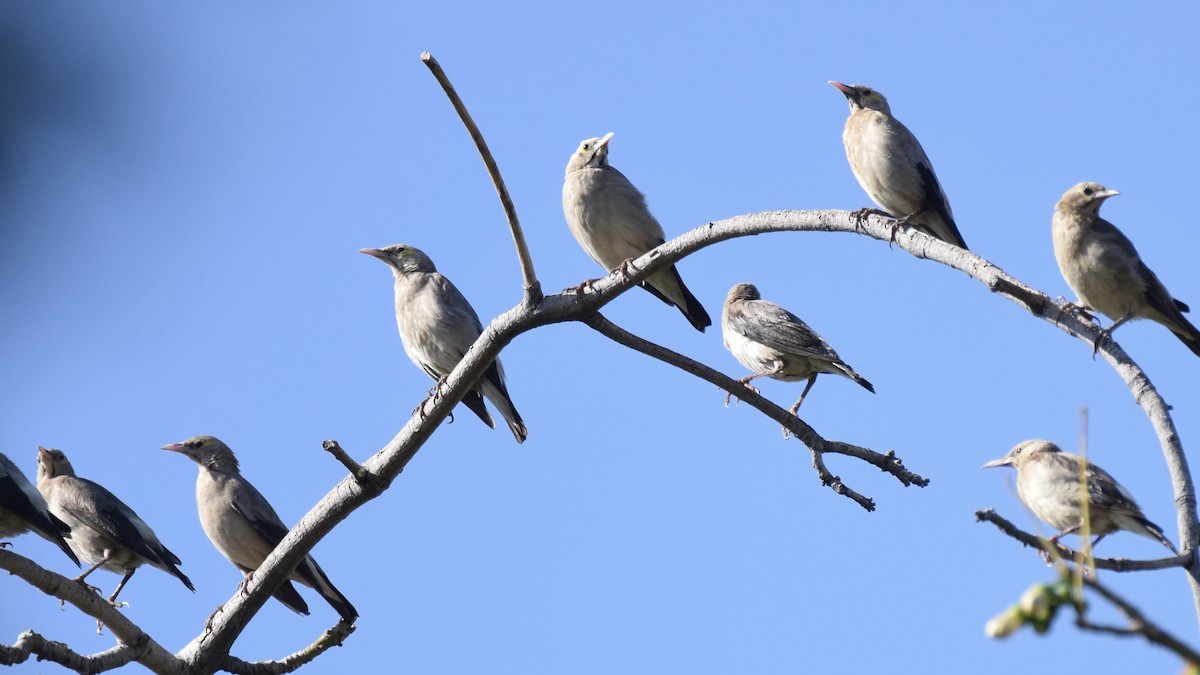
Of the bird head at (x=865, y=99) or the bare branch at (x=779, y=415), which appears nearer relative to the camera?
the bare branch at (x=779, y=415)

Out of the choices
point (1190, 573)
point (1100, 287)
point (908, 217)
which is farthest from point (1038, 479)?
point (1190, 573)

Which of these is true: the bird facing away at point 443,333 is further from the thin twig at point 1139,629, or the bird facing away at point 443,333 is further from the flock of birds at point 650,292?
the thin twig at point 1139,629

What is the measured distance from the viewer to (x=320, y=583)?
7.80 metres

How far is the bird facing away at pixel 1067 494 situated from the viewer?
588 centimetres

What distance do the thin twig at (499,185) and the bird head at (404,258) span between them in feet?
13.3

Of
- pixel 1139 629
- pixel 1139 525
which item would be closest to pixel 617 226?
pixel 1139 525

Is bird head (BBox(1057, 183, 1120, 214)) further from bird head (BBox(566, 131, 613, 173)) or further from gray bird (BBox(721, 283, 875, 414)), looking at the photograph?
bird head (BBox(566, 131, 613, 173))

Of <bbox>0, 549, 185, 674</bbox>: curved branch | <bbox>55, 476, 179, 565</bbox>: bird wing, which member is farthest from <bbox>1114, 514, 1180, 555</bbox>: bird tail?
<bbox>55, 476, 179, 565</bbox>: bird wing

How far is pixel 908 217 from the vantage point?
7.35 m

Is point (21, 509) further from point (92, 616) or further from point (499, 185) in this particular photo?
point (499, 185)

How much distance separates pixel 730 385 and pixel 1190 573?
2.70 meters

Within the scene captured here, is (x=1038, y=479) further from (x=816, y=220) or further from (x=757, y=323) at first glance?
(x=757, y=323)

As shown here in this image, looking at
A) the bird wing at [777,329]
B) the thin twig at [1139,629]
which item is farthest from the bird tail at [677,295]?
the thin twig at [1139,629]

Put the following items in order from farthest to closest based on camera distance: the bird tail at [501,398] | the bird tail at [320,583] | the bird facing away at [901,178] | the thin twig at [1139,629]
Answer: the bird tail at [501,398], the bird tail at [320,583], the bird facing away at [901,178], the thin twig at [1139,629]
